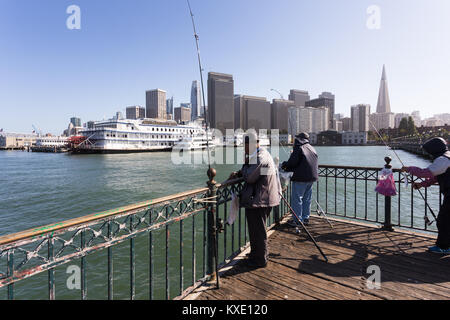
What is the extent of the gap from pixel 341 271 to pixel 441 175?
7.12ft

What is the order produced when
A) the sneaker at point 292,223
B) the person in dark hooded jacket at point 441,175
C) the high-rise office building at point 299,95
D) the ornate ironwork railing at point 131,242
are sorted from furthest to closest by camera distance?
the high-rise office building at point 299,95 < the sneaker at point 292,223 < the person in dark hooded jacket at point 441,175 < the ornate ironwork railing at point 131,242

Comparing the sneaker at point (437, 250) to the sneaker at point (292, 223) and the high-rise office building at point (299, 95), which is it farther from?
the high-rise office building at point (299, 95)

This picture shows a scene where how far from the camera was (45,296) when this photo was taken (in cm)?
639

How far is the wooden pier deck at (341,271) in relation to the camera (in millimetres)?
2980

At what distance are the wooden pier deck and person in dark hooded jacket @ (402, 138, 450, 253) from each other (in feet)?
0.79

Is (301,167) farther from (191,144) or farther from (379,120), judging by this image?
(191,144)

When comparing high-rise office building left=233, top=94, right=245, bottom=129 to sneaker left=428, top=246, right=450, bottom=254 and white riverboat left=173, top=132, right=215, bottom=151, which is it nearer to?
white riverboat left=173, top=132, right=215, bottom=151

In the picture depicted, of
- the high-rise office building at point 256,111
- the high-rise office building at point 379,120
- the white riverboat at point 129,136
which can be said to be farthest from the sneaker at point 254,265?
the high-rise office building at point 256,111

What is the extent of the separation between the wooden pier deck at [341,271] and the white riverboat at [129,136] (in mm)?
71691

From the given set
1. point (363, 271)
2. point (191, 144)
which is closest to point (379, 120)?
point (363, 271)

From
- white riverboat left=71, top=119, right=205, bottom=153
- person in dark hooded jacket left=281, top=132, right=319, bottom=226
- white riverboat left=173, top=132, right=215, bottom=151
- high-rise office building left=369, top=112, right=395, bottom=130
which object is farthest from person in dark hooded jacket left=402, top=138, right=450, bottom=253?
white riverboat left=173, top=132, right=215, bottom=151

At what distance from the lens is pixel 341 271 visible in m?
3.49
